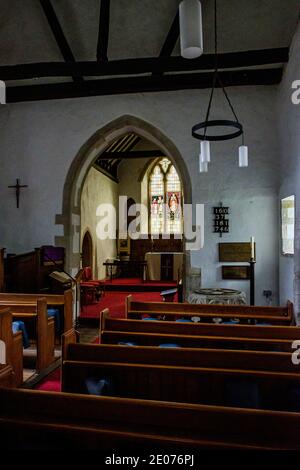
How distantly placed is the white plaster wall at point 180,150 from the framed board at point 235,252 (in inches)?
4.6

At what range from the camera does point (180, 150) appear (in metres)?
6.51

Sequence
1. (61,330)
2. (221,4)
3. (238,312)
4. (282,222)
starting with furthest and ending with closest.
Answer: (282,222) < (221,4) < (61,330) < (238,312)

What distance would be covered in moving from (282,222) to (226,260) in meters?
1.09

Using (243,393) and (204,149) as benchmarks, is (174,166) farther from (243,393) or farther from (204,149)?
(243,393)

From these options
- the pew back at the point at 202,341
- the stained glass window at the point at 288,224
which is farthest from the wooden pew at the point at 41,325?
the stained glass window at the point at 288,224

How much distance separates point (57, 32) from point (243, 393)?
553 centimetres

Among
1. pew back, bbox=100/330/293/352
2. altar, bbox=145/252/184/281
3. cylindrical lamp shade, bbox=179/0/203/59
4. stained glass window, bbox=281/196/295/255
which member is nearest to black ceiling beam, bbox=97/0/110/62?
cylindrical lamp shade, bbox=179/0/203/59

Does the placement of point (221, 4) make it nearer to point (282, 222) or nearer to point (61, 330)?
point (282, 222)

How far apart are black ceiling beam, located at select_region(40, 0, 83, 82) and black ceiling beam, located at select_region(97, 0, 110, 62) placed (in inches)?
16.8

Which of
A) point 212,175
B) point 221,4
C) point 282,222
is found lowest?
point 282,222

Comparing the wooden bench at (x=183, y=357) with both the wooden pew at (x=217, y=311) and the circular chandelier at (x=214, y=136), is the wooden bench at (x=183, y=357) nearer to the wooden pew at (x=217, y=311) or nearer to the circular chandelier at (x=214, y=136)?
the wooden pew at (x=217, y=311)

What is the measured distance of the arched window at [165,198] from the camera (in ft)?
44.4

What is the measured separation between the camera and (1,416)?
154cm
